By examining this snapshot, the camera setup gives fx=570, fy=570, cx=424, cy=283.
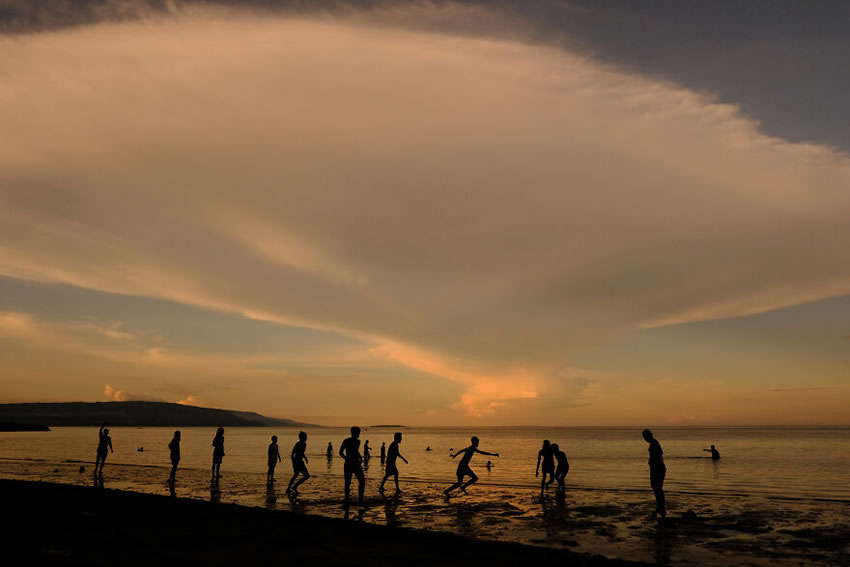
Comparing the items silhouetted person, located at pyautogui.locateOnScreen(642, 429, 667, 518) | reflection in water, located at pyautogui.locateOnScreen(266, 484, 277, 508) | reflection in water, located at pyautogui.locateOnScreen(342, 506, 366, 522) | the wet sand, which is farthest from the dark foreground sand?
silhouetted person, located at pyautogui.locateOnScreen(642, 429, 667, 518)

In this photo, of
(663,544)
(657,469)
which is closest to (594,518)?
(657,469)

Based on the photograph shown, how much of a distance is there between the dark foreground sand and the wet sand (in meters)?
0.47

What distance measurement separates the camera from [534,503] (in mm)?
20891

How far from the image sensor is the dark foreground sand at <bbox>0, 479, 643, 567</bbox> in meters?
10.1

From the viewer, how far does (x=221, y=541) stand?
38.5ft

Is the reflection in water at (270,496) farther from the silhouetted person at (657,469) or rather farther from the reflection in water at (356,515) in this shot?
the silhouetted person at (657,469)

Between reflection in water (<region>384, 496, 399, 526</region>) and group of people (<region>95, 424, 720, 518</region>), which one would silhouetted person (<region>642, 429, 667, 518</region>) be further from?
reflection in water (<region>384, 496, 399, 526</region>)

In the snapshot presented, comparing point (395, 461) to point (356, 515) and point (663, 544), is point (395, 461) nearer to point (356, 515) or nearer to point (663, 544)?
point (356, 515)

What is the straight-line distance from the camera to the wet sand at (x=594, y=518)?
42.1 feet

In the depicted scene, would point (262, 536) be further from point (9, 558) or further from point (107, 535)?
point (9, 558)

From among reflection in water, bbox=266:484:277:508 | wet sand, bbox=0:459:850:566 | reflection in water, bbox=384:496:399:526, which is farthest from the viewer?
reflection in water, bbox=266:484:277:508

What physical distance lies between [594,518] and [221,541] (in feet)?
36.7

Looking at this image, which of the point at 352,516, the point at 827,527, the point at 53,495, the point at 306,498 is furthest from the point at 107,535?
the point at 827,527

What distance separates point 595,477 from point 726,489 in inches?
362
